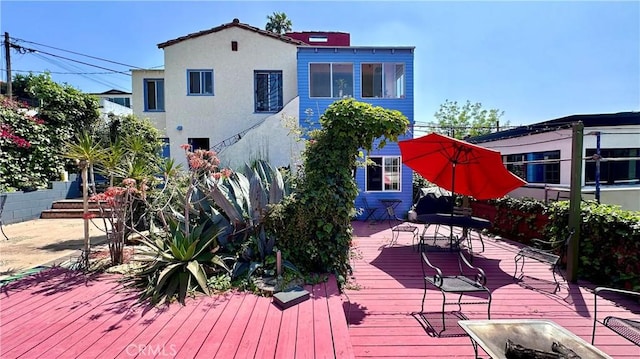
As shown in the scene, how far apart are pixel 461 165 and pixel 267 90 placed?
9.55m

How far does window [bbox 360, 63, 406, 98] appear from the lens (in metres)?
11.4

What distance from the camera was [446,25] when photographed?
823 centimetres

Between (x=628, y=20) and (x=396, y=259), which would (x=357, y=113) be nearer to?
(x=396, y=259)

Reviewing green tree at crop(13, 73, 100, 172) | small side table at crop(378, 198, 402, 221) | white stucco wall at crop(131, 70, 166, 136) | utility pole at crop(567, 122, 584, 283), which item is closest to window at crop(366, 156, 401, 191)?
small side table at crop(378, 198, 402, 221)

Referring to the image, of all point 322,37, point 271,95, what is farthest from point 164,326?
point 322,37

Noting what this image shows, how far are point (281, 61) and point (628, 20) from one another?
10.8 m

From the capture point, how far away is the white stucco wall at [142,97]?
1380cm

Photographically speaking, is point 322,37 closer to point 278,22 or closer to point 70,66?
point 278,22

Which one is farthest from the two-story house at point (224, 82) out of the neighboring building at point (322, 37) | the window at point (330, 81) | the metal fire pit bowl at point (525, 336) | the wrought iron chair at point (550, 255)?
the metal fire pit bowl at point (525, 336)

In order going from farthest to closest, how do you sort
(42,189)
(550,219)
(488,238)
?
1. (42,189)
2. (488,238)
3. (550,219)

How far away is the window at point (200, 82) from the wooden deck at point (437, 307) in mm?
10620

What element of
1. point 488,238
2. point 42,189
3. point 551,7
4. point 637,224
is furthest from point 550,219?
point 42,189

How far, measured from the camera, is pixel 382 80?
1151 centimetres

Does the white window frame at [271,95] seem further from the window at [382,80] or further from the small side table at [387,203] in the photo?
the small side table at [387,203]
